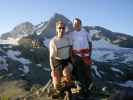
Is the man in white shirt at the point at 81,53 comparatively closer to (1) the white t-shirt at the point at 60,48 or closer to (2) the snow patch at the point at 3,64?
(1) the white t-shirt at the point at 60,48

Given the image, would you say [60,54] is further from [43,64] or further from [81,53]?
[43,64]

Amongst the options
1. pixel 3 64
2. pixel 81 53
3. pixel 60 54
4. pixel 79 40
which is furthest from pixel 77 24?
pixel 3 64

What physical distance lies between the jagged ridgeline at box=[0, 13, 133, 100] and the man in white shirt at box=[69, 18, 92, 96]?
1.21ft

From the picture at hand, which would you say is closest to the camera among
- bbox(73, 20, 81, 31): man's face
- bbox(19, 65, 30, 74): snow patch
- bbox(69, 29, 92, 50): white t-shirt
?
bbox(73, 20, 81, 31): man's face

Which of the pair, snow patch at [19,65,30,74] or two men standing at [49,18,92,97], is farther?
snow patch at [19,65,30,74]

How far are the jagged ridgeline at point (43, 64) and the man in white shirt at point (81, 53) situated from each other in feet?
1.21

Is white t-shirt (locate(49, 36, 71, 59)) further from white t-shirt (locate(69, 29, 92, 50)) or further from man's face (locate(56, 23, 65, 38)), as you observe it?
white t-shirt (locate(69, 29, 92, 50))

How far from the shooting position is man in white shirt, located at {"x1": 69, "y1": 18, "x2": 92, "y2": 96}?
1077 centimetres

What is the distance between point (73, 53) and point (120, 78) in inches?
2128

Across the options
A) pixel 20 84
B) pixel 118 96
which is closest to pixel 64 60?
pixel 118 96

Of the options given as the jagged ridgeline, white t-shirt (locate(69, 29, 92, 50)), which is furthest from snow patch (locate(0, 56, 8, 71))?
white t-shirt (locate(69, 29, 92, 50))

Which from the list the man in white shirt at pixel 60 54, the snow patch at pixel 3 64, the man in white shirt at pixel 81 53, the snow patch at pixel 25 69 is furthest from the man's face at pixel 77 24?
the snow patch at pixel 25 69

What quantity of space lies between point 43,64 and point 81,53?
4473 cm

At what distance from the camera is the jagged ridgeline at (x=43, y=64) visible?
3209 cm
